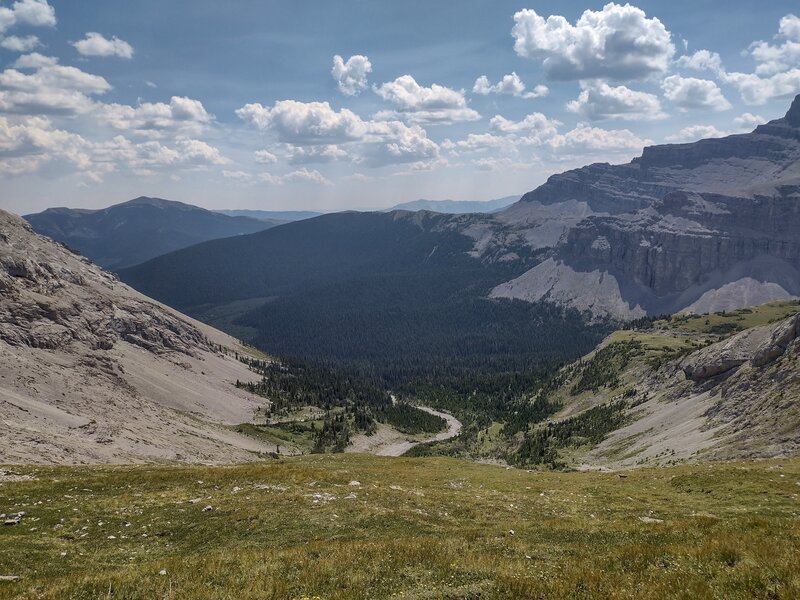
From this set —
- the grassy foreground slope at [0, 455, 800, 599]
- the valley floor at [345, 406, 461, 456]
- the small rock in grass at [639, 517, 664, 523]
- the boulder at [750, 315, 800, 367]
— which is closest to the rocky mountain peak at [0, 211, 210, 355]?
the valley floor at [345, 406, 461, 456]

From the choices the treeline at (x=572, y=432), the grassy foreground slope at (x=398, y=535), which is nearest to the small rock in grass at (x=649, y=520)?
the grassy foreground slope at (x=398, y=535)

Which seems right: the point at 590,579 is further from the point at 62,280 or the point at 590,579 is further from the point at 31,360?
the point at 62,280

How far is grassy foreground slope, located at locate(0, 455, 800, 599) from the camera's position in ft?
53.4

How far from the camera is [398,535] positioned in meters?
27.2

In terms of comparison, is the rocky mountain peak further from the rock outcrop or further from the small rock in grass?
the small rock in grass

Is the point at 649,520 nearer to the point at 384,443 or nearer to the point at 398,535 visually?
the point at 398,535

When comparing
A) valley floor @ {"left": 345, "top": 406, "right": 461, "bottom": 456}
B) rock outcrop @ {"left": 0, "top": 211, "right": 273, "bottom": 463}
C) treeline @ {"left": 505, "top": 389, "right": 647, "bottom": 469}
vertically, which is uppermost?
rock outcrop @ {"left": 0, "top": 211, "right": 273, "bottom": 463}

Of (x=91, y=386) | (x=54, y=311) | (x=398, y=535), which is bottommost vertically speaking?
(x=91, y=386)

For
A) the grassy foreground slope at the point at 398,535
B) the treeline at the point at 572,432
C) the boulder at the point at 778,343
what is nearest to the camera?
the grassy foreground slope at the point at 398,535

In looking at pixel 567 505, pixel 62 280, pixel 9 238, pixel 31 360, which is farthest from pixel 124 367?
pixel 567 505

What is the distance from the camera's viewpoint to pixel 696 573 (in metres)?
15.8

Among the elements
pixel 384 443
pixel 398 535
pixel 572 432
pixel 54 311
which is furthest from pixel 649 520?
pixel 54 311

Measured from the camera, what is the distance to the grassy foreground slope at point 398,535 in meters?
16.3

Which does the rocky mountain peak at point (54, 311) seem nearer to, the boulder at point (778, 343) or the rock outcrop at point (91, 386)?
the rock outcrop at point (91, 386)
